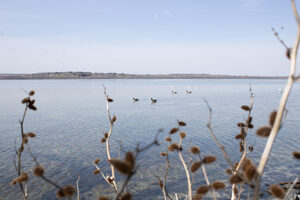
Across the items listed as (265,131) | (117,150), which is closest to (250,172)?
(265,131)

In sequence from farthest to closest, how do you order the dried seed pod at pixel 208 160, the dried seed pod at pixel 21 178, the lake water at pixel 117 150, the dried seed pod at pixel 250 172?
the lake water at pixel 117 150
the dried seed pod at pixel 21 178
the dried seed pod at pixel 208 160
the dried seed pod at pixel 250 172

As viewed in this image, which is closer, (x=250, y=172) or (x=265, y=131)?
(x=250, y=172)

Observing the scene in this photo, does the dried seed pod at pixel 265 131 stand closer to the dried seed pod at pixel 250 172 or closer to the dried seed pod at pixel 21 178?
the dried seed pod at pixel 250 172

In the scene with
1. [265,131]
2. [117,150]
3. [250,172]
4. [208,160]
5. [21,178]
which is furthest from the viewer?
[117,150]

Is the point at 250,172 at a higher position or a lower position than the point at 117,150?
higher

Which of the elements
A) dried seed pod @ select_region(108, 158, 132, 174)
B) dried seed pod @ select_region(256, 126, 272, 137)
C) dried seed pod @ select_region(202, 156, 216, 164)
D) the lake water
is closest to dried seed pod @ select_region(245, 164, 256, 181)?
dried seed pod @ select_region(256, 126, 272, 137)

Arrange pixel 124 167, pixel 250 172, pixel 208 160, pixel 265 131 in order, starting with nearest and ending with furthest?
1. pixel 124 167
2. pixel 250 172
3. pixel 265 131
4. pixel 208 160

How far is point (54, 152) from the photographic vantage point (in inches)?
558

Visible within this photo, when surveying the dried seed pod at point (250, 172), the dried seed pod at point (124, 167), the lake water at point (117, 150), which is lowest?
the lake water at point (117, 150)

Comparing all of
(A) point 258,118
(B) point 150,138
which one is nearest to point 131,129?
(B) point 150,138

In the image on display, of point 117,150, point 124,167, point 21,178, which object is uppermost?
point 124,167

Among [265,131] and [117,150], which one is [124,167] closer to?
[265,131]

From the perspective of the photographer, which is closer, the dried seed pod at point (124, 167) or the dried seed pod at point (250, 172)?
the dried seed pod at point (124, 167)

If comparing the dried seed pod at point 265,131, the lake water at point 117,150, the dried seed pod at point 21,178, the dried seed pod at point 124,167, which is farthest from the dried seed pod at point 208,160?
the lake water at point 117,150
